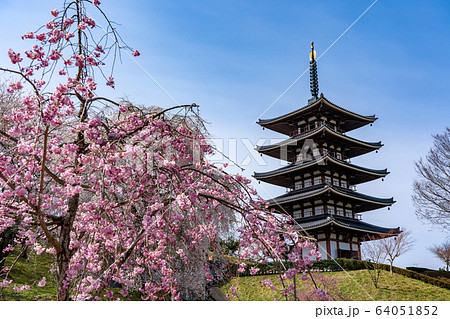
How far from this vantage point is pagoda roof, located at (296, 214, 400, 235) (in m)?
20.8

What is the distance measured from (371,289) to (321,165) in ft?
27.3

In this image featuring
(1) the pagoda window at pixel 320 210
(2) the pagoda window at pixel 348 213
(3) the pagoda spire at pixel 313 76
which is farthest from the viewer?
(3) the pagoda spire at pixel 313 76

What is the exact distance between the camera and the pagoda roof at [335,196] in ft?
71.8

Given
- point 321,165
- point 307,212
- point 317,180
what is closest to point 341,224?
point 307,212

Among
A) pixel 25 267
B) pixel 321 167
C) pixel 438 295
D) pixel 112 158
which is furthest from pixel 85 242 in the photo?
pixel 321 167

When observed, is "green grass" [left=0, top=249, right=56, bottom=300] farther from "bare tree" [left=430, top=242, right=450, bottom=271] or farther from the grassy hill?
"bare tree" [left=430, top=242, right=450, bottom=271]

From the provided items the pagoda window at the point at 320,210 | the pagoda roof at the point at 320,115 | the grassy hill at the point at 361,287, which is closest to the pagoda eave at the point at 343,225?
the pagoda window at the point at 320,210

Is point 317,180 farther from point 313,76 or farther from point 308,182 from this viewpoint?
point 313,76

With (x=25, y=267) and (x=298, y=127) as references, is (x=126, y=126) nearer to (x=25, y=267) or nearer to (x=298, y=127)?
(x=25, y=267)

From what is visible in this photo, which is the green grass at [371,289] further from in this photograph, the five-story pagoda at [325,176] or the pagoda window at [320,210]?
the pagoda window at [320,210]

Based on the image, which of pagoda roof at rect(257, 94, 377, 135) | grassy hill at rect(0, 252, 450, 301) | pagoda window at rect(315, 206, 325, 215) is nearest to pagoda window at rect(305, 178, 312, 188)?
pagoda window at rect(315, 206, 325, 215)

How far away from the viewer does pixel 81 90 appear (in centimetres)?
447

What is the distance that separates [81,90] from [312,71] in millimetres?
28642

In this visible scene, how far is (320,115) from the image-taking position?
83.7 ft
